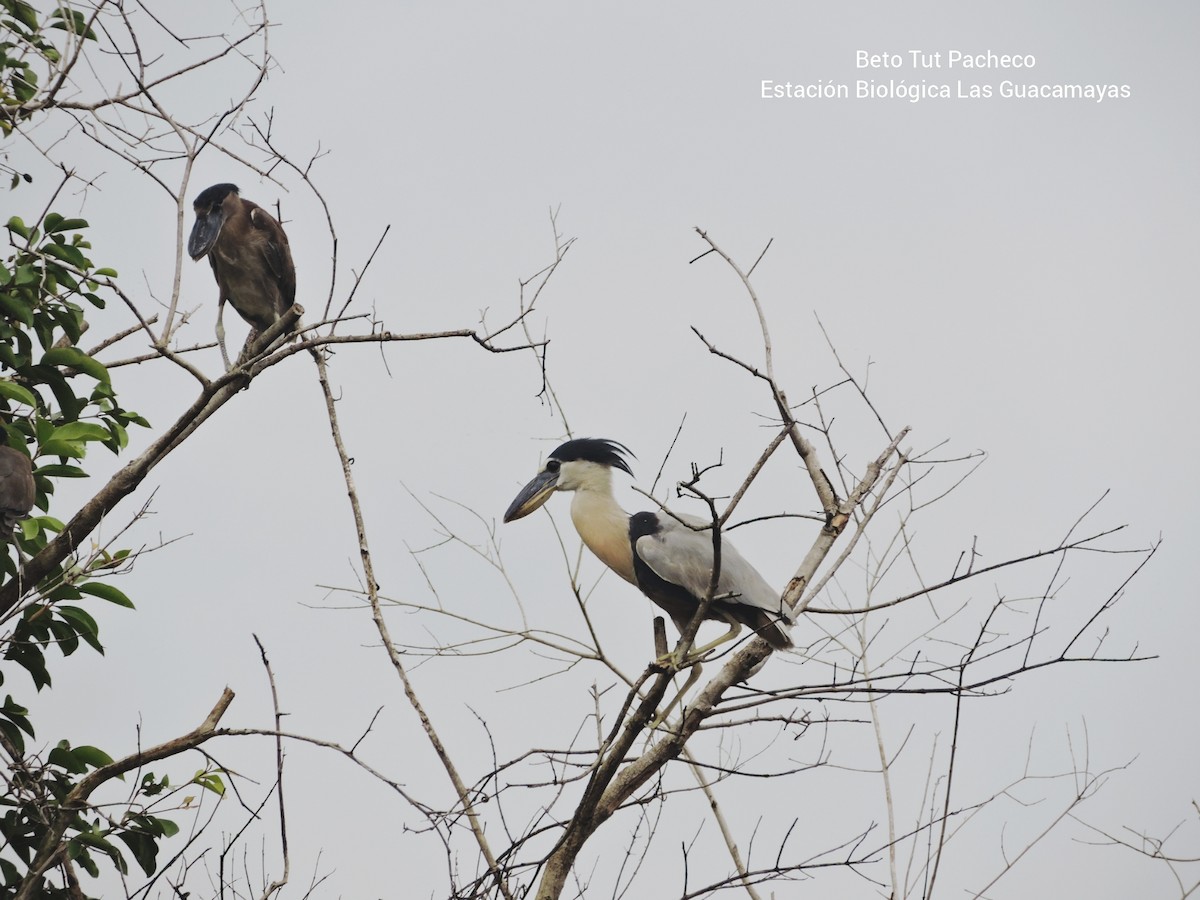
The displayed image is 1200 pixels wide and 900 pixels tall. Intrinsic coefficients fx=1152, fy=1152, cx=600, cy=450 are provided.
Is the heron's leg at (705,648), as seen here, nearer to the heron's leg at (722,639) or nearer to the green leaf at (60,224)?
the heron's leg at (722,639)

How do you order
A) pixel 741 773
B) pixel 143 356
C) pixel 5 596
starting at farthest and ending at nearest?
pixel 143 356, pixel 5 596, pixel 741 773

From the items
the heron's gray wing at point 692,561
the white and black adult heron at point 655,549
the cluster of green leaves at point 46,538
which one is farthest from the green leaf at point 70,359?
the heron's gray wing at point 692,561

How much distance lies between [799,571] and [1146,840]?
67.4 inches

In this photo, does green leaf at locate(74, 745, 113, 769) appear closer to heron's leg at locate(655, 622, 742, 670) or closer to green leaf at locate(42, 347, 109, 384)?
green leaf at locate(42, 347, 109, 384)

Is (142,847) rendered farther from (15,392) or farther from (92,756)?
(15,392)

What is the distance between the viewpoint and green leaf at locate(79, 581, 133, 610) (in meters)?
3.73

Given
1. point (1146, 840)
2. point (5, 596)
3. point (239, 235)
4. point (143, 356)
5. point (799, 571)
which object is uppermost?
point (239, 235)

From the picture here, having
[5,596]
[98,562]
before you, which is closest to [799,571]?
[98,562]

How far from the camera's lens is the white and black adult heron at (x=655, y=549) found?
424cm

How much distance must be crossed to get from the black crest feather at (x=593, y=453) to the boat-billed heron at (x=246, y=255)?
1915 millimetres

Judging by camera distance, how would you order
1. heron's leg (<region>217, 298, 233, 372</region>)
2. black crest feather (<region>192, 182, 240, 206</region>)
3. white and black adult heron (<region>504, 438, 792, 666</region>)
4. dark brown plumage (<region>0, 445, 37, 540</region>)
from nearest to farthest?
dark brown plumage (<region>0, 445, 37, 540</region>), white and black adult heron (<region>504, 438, 792, 666</region>), heron's leg (<region>217, 298, 233, 372</region>), black crest feather (<region>192, 182, 240, 206</region>)

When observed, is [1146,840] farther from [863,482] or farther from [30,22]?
[30,22]

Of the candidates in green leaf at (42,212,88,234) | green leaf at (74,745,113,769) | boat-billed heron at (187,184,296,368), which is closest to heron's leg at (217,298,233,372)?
boat-billed heron at (187,184,296,368)

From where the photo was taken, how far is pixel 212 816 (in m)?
3.40
